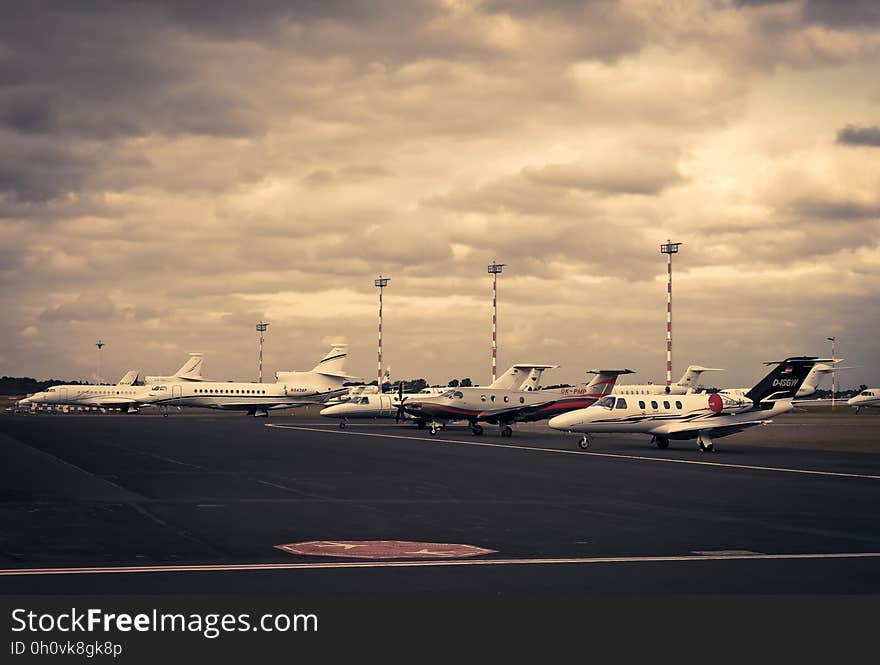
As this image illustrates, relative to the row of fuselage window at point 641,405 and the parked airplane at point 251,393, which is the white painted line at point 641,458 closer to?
the row of fuselage window at point 641,405

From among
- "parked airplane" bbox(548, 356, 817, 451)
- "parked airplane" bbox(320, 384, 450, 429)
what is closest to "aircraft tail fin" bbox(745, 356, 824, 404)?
"parked airplane" bbox(548, 356, 817, 451)

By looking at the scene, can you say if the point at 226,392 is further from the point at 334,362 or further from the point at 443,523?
the point at 443,523

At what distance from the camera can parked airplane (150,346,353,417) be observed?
11181 centimetres

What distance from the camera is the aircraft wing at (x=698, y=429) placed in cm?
4697

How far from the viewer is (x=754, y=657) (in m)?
9.38

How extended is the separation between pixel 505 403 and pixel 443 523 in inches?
1862

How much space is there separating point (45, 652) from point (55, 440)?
161 ft

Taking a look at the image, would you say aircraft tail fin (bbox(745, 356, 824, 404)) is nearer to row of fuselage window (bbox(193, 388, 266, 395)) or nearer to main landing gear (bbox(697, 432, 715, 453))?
main landing gear (bbox(697, 432, 715, 453))

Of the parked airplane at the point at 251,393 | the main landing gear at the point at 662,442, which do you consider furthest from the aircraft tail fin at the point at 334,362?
the main landing gear at the point at 662,442

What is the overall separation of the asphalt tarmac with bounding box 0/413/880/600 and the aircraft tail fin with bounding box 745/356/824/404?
14.9 feet

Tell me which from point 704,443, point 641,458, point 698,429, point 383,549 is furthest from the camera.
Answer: point 704,443

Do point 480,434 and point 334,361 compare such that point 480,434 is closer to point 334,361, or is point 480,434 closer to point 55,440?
point 55,440

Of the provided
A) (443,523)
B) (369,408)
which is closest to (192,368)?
(369,408)

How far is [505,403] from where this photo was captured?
67312 millimetres
